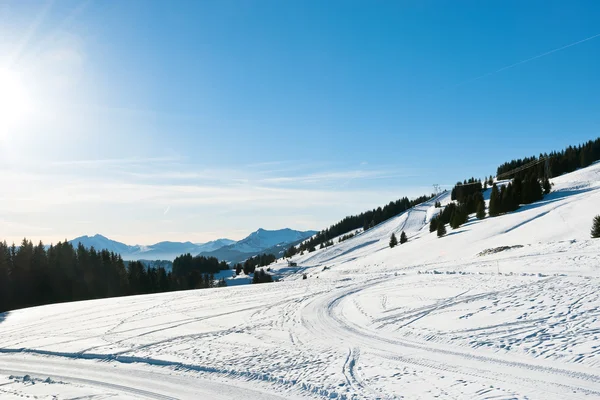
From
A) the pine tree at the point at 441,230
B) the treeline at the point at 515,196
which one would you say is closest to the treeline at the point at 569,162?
the treeline at the point at 515,196

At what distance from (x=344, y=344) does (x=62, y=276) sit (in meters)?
53.2

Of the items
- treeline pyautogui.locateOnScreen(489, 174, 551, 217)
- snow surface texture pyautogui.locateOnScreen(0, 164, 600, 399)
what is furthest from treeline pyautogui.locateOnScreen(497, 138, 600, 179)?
snow surface texture pyautogui.locateOnScreen(0, 164, 600, 399)

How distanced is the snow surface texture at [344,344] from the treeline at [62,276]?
105ft

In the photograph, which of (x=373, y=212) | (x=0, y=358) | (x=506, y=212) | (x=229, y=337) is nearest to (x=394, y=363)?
(x=229, y=337)

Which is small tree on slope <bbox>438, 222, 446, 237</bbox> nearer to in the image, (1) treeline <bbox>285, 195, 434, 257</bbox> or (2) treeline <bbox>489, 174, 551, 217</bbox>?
(2) treeline <bbox>489, 174, 551, 217</bbox>

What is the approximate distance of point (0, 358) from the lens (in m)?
12.5

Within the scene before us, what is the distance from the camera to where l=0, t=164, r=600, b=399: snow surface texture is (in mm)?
7828

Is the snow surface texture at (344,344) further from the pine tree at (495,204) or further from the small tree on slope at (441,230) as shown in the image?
the pine tree at (495,204)

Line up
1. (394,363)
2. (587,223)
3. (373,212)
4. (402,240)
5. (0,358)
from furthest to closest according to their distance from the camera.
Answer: (373,212) → (402,240) → (587,223) → (0,358) → (394,363)

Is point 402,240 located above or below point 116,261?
below

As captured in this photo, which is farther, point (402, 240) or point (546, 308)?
point (402, 240)

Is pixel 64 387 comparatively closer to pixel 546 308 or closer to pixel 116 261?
pixel 546 308

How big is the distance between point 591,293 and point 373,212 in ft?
499

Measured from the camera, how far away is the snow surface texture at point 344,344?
25.7 ft
